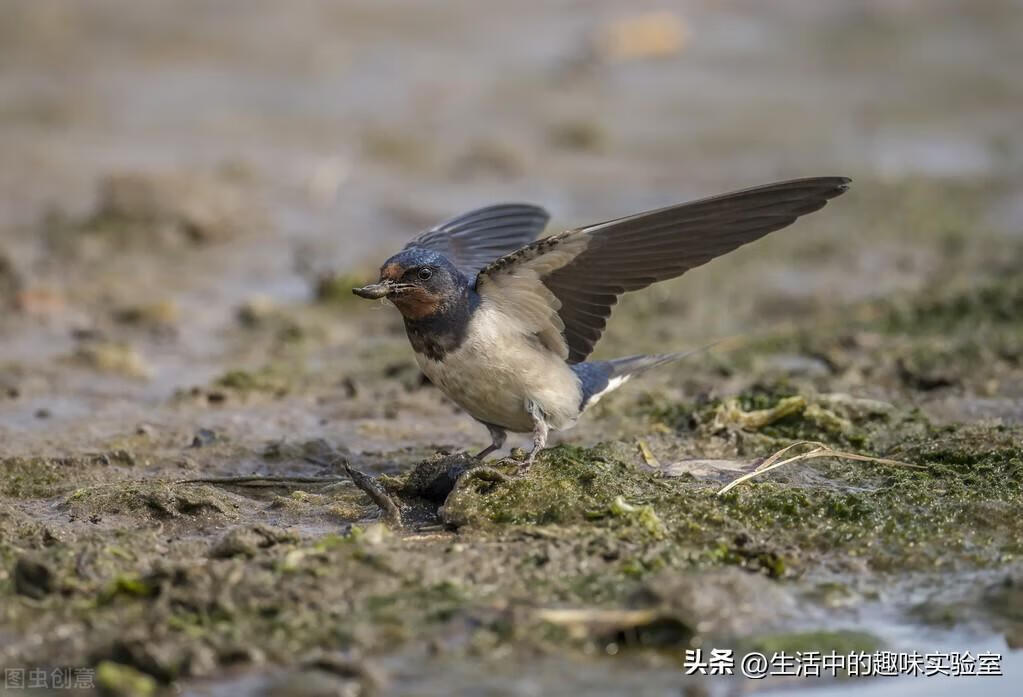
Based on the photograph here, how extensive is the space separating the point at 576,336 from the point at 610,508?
704mm

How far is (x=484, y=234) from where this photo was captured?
611 cm

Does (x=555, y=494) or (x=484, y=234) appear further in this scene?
(x=484, y=234)

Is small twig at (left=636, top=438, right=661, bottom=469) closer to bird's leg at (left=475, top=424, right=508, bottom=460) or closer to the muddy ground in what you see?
the muddy ground

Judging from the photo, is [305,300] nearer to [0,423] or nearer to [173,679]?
[0,423]

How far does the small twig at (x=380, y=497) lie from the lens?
4883 mm

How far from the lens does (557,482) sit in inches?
195

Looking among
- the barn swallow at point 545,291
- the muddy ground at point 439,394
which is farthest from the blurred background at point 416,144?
the barn swallow at point 545,291

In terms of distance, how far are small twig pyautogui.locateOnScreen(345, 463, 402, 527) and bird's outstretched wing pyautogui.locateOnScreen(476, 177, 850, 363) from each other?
71 centimetres

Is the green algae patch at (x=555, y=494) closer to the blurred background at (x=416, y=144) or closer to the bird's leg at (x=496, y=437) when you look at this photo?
the bird's leg at (x=496, y=437)

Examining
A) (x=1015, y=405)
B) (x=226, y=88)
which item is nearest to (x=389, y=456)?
(x=1015, y=405)

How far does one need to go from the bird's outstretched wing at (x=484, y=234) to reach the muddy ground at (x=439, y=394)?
743mm

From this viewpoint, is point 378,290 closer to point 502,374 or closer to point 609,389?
point 502,374

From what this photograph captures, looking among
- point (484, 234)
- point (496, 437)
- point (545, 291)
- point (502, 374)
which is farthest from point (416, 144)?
point (502, 374)

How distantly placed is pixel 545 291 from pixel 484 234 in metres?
1.07
